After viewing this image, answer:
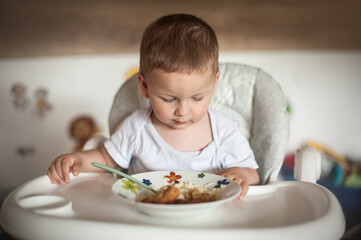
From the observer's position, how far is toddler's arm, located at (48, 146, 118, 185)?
904mm

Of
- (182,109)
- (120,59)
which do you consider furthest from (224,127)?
(120,59)

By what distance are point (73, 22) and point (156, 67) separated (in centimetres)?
Answer: 148

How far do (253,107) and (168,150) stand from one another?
0.30m

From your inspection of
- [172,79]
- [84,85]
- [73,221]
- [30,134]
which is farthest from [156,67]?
[30,134]

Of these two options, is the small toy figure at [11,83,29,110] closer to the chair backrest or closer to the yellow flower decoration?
the chair backrest

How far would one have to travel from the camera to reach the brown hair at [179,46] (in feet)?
2.91

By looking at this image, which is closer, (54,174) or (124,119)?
(54,174)

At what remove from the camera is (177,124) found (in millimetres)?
978

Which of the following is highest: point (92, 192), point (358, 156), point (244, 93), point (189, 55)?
point (189, 55)

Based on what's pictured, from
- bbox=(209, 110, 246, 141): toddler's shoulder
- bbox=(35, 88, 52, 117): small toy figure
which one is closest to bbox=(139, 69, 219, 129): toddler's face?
bbox=(209, 110, 246, 141): toddler's shoulder

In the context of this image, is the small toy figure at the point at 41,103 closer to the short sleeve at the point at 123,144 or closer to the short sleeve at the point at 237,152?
the short sleeve at the point at 123,144

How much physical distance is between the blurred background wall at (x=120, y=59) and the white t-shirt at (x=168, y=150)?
3.90ft

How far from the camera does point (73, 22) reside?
7.26 ft

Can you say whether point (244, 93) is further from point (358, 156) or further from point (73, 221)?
point (358, 156)
